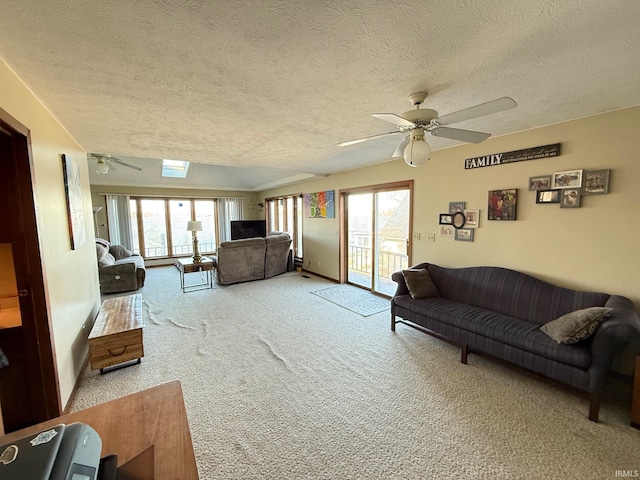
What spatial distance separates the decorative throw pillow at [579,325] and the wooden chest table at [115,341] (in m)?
3.70

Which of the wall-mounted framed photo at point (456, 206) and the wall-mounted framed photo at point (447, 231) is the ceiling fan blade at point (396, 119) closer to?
the wall-mounted framed photo at point (456, 206)

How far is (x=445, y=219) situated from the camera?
3.62 meters

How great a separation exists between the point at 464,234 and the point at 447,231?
0.78 feet

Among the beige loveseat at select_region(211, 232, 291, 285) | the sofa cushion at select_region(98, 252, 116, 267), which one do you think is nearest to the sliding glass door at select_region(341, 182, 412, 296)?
the beige loveseat at select_region(211, 232, 291, 285)

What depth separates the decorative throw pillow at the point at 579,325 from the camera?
2.00m

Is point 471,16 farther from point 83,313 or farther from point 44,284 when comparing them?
point 83,313

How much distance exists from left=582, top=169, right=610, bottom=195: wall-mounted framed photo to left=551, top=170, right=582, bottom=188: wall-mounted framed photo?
4cm

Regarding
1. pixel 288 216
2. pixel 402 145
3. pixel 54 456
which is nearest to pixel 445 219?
pixel 402 145

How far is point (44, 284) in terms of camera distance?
5.82 feet

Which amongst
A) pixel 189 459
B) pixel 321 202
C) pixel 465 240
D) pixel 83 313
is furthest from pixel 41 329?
pixel 321 202

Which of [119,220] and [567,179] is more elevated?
[567,179]

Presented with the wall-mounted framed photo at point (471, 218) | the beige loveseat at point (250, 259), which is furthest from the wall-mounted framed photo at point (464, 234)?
the beige loveseat at point (250, 259)

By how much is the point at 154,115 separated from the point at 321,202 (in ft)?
13.0

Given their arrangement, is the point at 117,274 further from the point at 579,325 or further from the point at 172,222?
the point at 579,325
